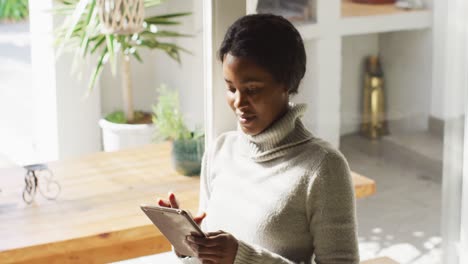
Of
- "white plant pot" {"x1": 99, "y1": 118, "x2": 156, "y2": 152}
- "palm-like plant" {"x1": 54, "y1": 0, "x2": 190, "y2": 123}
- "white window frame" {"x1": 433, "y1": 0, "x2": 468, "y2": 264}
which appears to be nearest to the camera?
"white window frame" {"x1": 433, "y1": 0, "x2": 468, "y2": 264}

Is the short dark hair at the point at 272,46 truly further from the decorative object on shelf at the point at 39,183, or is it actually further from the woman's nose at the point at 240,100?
the decorative object on shelf at the point at 39,183

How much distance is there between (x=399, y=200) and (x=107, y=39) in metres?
1.45

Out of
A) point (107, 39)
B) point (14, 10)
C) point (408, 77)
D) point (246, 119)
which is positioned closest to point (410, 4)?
point (408, 77)

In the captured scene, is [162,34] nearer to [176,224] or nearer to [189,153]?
[189,153]

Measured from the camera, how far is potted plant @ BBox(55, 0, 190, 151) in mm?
3008

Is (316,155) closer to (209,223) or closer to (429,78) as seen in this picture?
(209,223)

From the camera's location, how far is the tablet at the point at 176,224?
1584 millimetres

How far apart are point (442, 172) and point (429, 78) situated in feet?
0.83

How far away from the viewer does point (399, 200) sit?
2.56 metres

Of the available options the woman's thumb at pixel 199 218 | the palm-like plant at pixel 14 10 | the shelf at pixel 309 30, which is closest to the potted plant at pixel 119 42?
the palm-like plant at pixel 14 10

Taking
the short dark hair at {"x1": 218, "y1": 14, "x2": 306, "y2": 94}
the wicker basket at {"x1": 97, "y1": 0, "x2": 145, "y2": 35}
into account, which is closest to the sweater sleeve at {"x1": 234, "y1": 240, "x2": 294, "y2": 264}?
the short dark hair at {"x1": 218, "y1": 14, "x2": 306, "y2": 94}

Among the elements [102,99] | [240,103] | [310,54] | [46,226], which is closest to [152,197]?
[46,226]

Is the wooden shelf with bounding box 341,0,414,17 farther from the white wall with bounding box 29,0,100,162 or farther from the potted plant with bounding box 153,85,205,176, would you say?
the white wall with bounding box 29,0,100,162

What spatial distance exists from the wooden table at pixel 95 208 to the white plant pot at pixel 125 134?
65cm
